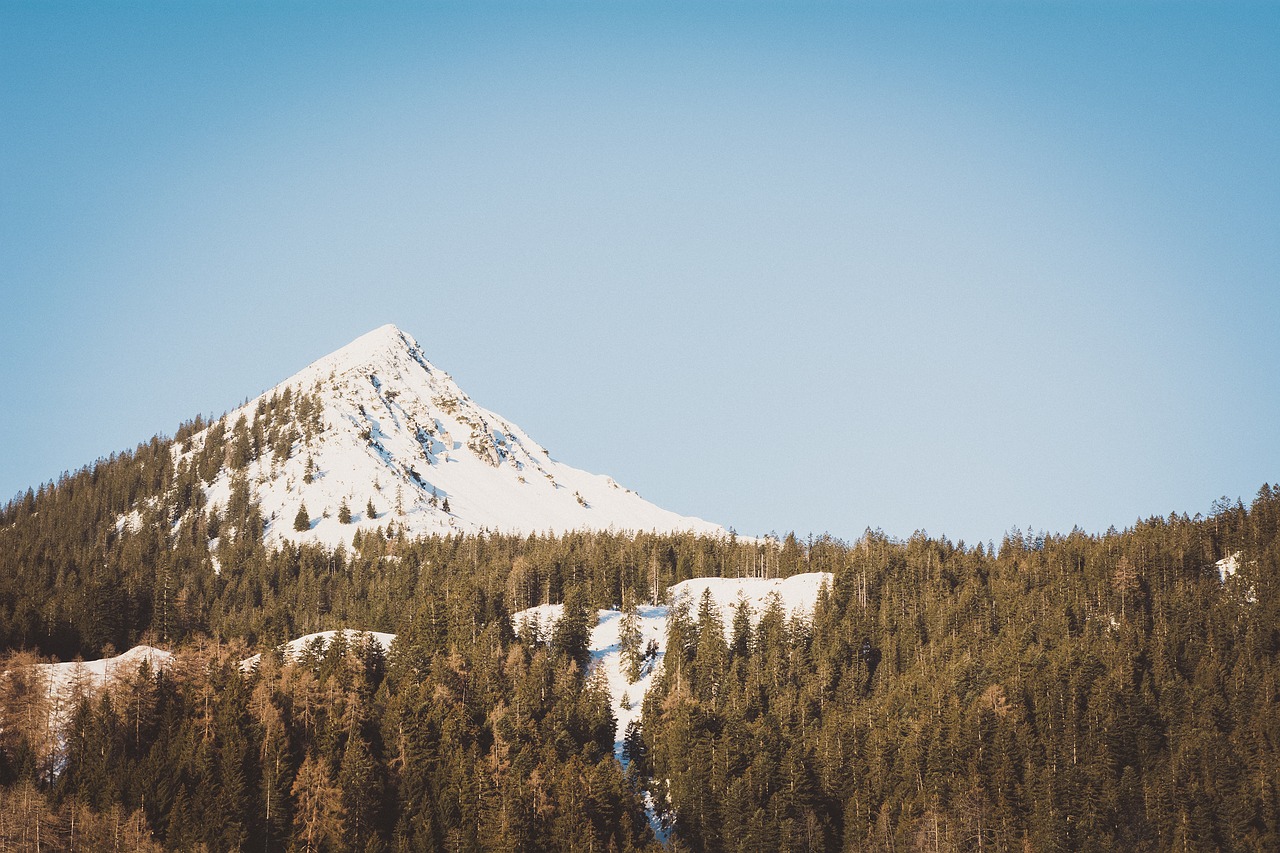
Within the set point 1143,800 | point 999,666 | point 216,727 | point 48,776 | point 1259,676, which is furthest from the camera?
point 999,666

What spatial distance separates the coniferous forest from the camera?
403 feet

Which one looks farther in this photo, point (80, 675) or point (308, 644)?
point (308, 644)

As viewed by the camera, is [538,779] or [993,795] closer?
[538,779]

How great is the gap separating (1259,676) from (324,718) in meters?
129

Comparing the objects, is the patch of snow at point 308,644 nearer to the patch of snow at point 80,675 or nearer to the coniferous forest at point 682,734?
the coniferous forest at point 682,734

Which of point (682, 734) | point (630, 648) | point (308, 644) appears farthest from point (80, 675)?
point (630, 648)

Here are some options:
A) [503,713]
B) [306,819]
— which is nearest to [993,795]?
[503,713]

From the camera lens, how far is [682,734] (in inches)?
6043

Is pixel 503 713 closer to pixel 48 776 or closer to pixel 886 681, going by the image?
pixel 48 776

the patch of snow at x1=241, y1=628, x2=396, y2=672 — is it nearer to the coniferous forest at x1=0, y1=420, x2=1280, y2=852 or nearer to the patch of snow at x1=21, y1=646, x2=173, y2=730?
the coniferous forest at x1=0, y1=420, x2=1280, y2=852

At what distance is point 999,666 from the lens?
17750 cm

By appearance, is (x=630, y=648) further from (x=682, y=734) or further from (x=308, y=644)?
(x=308, y=644)

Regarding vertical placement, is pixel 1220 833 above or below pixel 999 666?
below

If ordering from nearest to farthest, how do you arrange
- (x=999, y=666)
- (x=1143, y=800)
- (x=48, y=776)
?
(x=48, y=776) → (x=1143, y=800) → (x=999, y=666)
